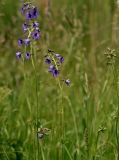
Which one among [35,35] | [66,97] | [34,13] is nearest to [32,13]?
[34,13]

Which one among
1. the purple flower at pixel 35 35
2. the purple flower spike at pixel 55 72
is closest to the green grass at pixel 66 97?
the purple flower spike at pixel 55 72

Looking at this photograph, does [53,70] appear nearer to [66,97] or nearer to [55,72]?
[55,72]

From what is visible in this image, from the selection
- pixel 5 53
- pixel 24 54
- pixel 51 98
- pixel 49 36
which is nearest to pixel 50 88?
pixel 51 98

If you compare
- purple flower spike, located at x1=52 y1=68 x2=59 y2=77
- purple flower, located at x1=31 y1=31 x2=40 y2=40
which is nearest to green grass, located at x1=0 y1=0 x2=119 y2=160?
purple flower spike, located at x1=52 y1=68 x2=59 y2=77

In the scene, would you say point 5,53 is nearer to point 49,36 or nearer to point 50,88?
point 49,36

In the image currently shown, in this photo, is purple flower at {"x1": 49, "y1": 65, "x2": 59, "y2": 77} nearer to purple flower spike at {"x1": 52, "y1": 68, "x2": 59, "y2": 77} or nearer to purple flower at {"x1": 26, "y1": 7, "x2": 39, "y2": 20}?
purple flower spike at {"x1": 52, "y1": 68, "x2": 59, "y2": 77}

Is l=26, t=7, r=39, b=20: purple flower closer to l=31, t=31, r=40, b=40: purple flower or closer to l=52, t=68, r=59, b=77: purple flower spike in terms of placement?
l=31, t=31, r=40, b=40: purple flower

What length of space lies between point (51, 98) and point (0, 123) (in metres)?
1.23

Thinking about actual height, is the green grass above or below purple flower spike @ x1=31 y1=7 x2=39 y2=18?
below

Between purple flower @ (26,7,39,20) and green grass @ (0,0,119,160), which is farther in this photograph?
green grass @ (0,0,119,160)

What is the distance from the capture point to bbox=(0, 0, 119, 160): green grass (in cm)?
315

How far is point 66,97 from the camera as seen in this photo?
3.93 metres

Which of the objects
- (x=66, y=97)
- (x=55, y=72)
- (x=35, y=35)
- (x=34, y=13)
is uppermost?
(x=34, y=13)

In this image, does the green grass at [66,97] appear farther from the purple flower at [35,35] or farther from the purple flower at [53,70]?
the purple flower at [35,35]
